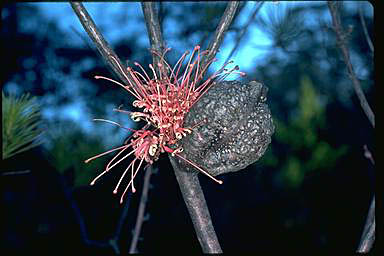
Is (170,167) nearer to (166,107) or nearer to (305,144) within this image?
(166,107)

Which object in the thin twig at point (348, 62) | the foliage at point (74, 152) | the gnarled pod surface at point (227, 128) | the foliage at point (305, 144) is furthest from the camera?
the foliage at point (305, 144)

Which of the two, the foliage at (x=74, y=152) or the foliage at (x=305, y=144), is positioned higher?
the foliage at (x=74, y=152)

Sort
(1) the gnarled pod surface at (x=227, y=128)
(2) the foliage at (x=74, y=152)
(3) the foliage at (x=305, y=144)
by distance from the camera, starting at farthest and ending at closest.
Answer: (3) the foliage at (x=305, y=144)
(2) the foliage at (x=74, y=152)
(1) the gnarled pod surface at (x=227, y=128)

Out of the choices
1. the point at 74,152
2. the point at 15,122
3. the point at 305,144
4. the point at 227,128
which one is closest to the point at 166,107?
the point at 227,128

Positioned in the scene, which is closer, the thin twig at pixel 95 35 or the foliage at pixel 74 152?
the thin twig at pixel 95 35

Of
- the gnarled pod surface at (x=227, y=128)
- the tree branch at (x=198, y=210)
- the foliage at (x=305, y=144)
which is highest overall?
the gnarled pod surface at (x=227, y=128)

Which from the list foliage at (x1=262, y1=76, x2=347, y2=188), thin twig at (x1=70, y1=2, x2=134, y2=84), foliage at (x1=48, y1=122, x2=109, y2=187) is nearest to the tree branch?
thin twig at (x1=70, y1=2, x2=134, y2=84)

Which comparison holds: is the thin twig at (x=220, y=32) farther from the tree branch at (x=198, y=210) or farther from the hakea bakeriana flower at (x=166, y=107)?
the tree branch at (x=198, y=210)

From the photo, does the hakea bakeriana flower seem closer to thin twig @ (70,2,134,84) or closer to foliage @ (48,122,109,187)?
thin twig @ (70,2,134,84)

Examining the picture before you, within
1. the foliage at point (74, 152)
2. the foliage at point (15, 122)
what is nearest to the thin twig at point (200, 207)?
the foliage at point (15, 122)
